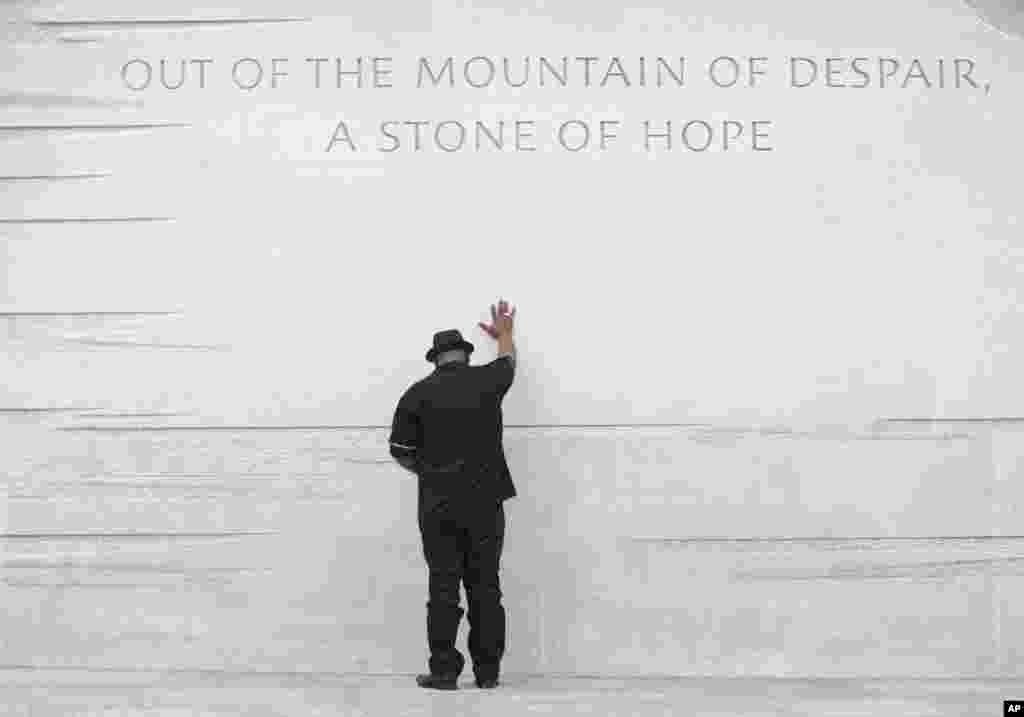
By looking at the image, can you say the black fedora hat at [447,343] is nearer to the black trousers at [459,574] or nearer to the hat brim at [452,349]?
the hat brim at [452,349]

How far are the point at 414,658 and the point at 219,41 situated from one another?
10.0 ft

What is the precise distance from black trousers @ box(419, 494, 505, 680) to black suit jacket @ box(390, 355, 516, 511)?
0.24 ft

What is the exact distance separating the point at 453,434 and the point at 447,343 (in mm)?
418

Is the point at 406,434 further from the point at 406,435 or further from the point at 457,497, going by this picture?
the point at 457,497

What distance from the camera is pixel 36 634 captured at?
11.0 meters

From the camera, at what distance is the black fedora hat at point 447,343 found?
10.3 m

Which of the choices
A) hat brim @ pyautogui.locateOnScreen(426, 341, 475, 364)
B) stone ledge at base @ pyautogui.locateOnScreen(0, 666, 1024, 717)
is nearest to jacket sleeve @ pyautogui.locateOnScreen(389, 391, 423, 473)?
hat brim @ pyautogui.locateOnScreen(426, 341, 475, 364)

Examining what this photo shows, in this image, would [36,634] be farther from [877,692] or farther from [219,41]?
[877,692]

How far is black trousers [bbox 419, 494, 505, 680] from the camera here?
10.1 m

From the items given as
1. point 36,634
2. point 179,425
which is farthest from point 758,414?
point 36,634

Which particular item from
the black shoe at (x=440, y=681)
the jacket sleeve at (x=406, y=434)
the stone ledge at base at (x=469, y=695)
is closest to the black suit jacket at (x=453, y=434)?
the jacket sleeve at (x=406, y=434)

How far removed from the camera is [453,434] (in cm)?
1017

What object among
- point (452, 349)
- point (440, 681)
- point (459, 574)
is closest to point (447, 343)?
point (452, 349)

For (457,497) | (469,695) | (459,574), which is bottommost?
(469,695)
